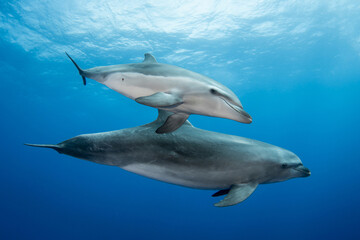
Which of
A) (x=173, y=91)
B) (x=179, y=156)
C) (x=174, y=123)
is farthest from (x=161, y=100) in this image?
(x=179, y=156)

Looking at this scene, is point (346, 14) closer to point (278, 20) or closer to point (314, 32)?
point (314, 32)

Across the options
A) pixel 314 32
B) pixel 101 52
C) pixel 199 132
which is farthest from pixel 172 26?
pixel 199 132

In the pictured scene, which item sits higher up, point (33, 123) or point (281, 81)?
point (281, 81)

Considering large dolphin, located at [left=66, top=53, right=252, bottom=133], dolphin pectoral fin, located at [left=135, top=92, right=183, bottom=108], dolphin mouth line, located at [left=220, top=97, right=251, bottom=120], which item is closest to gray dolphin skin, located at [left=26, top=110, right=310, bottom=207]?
→ large dolphin, located at [left=66, top=53, right=252, bottom=133]

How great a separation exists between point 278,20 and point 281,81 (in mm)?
14860

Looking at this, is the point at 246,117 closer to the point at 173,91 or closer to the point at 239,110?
the point at 239,110

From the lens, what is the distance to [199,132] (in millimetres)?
3207

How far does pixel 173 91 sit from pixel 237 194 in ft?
5.21

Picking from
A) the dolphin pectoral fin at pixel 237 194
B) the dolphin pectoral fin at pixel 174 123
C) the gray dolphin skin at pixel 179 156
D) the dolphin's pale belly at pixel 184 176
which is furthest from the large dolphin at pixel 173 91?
the dolphin pectoral fin at pixel 237 194

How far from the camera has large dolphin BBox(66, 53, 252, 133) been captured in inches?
91.0

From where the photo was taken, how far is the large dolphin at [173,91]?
2.31 metres

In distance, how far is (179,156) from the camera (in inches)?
114

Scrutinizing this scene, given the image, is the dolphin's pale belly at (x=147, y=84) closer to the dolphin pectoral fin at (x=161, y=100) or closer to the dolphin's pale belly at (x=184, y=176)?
the dolphin pectoral fin at (x=161, y=100)

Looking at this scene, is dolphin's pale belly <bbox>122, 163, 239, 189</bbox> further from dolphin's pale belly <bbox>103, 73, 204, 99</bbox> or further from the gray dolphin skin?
dolphin's pale belly <bbox>103, 73, 204, 99</bbox>
